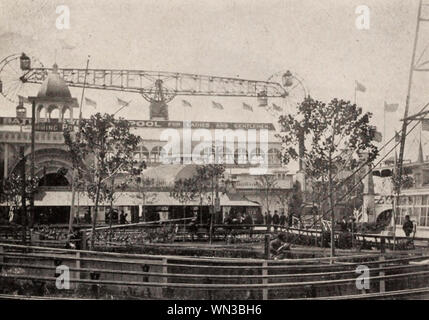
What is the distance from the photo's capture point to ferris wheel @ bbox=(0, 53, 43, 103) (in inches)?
471

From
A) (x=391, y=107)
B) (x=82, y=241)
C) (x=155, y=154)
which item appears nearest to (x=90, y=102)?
(x=82, y=241)

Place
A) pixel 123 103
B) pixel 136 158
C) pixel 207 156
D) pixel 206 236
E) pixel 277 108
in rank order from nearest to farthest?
1. pixel 123 103
2. pixel 277 108
3. pixel 206 236
4. pixel 136 158
5. pixel 207 156

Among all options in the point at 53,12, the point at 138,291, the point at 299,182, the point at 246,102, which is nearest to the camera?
the point at 53,12

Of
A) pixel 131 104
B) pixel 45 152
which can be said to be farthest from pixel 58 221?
pixel 131 104

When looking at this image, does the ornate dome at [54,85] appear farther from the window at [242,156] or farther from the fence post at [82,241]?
the window at [242,156]

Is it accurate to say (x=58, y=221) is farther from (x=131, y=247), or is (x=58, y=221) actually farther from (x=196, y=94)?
(x=196, y=94)

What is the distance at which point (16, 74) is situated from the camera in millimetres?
13305

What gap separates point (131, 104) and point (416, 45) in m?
8.06

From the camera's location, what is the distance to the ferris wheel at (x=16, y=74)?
12.0 m

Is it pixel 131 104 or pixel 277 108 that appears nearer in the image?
pixel 131 104

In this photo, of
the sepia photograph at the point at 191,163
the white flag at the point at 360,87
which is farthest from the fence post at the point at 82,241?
the white flag at the point at 360,87

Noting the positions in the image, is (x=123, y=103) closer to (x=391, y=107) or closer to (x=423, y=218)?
(x=391, y=107)

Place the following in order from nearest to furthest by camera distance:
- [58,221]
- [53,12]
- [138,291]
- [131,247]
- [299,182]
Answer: [53,12], [138,291], [131,247], [58,221], [299,182]

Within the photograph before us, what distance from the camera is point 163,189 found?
29.0m
